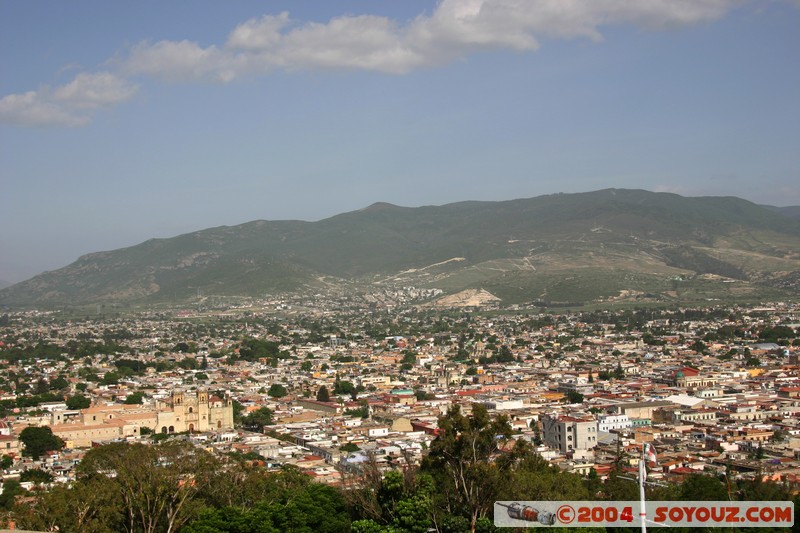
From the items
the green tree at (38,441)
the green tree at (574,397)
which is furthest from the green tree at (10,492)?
the green tree at (574,397)

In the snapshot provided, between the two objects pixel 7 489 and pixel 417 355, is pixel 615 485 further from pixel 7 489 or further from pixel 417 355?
pixel 417 355

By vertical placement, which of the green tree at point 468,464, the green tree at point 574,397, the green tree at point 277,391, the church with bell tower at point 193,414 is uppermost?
the green tree at point 468,464

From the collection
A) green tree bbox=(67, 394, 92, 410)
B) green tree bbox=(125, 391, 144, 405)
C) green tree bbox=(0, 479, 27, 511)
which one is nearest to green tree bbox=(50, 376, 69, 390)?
green tree bbox=(125, 391, 144, 405)

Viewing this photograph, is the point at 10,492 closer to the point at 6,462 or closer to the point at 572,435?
the point at 6,462

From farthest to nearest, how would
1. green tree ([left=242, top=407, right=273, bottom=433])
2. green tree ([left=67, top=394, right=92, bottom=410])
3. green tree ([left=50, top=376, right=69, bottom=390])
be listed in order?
green tree ([left=50, top=376, right=69, bottom=390]), green tree ([left=67, top=394, right=92, bottom=410]), green tree ([left=242, top=407, right=273, bottom=433])

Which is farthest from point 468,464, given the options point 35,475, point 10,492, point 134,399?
point 134,399

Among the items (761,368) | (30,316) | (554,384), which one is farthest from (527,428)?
(30,316)

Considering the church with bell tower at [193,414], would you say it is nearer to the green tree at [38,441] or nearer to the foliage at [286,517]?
the green tree at [38,441]

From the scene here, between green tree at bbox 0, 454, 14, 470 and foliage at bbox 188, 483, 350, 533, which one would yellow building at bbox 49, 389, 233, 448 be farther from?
foliage at bbox 188, 483, 350, 533

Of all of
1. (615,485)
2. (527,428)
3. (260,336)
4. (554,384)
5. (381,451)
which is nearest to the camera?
(615,485)
